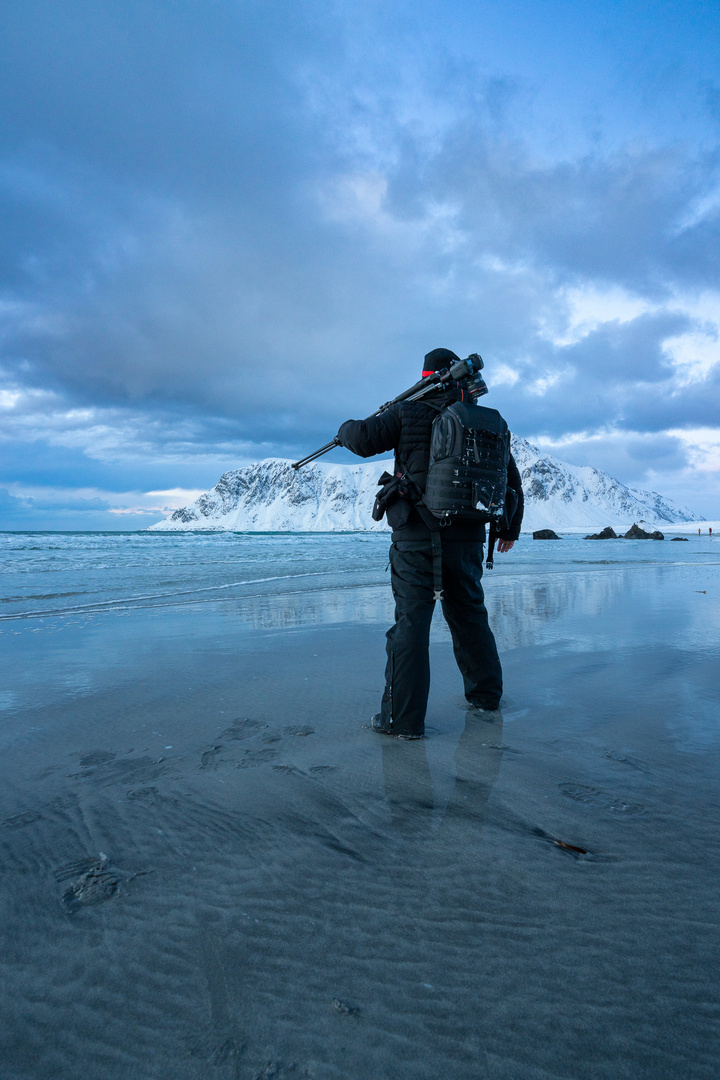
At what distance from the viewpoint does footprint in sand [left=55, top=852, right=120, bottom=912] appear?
1.63m

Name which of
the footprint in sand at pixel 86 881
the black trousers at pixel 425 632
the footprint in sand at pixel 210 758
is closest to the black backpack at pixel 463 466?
the black trousers at pixel 425 632

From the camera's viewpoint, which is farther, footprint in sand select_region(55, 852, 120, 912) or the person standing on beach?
the person standing on beach

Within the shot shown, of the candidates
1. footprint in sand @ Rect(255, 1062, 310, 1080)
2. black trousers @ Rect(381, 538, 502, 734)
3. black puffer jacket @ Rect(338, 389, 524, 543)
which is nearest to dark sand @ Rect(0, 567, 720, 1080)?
footprint in sand @ Rect(255, 1062, 310, 1080)

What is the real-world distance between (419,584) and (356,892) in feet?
6.02

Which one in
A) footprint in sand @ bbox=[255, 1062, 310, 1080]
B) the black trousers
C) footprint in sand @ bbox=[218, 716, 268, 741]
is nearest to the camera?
footprint in sand @ bbox=[255, 1062, 310, 1080]

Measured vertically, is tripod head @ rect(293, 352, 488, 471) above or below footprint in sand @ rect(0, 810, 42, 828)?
above

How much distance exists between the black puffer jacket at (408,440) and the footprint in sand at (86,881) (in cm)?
215

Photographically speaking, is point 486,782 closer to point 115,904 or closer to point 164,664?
point 115,904

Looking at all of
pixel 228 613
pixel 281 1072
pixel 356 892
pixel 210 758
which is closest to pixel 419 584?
pixel 210 758

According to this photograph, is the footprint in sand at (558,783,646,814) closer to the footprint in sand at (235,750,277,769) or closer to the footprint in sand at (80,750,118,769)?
the footprint in sand at (235,750,277,769)

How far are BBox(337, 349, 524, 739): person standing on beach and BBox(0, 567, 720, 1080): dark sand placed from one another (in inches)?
8.4

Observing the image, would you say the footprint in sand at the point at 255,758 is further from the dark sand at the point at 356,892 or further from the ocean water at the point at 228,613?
the ocean water at the point at 228,613

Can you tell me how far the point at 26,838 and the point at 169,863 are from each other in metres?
0.60

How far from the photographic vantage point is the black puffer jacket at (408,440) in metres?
3.30
